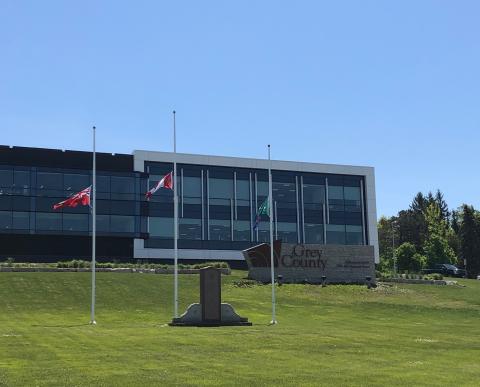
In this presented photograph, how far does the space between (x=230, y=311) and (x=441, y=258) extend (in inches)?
2661

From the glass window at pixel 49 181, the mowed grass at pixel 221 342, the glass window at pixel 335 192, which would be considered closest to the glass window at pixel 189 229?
the glass window at pixel 49 181

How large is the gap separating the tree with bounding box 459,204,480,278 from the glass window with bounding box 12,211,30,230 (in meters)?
63.4

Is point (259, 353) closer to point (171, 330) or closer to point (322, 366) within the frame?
point (322, 366)

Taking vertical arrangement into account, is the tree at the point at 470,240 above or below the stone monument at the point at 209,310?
above

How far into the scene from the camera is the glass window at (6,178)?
6475cm

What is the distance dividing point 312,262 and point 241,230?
26652 millimetres

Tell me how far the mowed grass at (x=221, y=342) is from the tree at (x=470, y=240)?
2220 inches

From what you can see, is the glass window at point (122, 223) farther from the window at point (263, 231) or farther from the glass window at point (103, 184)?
the window at point (263, 231)

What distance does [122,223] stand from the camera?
227 ft

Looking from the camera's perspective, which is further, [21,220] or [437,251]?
[437,251]

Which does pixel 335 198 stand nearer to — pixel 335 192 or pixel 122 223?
pixel 335 192

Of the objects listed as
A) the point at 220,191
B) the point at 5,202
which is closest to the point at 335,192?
the point at 220,191

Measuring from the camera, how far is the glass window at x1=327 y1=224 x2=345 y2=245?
266ft

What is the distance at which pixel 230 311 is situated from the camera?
95.8ft
